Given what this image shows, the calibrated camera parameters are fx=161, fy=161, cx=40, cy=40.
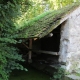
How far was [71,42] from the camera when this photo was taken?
624cm

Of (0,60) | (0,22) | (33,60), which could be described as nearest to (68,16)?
(0,22)

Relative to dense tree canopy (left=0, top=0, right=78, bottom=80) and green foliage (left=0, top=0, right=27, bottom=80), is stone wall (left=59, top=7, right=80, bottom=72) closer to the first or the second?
dense tree canopy (left=0, top=0, right=78, bottom=80)

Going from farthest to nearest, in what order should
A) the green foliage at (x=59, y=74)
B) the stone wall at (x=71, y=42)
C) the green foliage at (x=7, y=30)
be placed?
the stone wall at (x=71, y=42) < the green foliage at (x=59, y=74) < the green foliage at (x=7, y=30)

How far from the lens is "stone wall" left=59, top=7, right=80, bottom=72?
243 inches

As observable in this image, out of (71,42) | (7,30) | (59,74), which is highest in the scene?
(7,30)

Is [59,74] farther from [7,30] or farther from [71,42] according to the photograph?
[7,30]

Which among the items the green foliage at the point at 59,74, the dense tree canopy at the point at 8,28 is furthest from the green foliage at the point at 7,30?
the green foliage at the point at 59,74

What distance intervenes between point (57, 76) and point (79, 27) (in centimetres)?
214

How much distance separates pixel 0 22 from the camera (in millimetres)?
4582

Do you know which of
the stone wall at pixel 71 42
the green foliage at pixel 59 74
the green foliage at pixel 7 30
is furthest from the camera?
the stone wall at pixel 71 42

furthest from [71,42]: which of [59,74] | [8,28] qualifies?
[8,28]

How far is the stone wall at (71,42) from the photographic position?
20.2 feet

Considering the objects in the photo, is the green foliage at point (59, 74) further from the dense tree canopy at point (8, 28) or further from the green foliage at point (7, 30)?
the green foliage at point (7, 30)

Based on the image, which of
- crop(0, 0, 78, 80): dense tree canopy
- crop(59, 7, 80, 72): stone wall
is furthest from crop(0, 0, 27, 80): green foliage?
crop(59, 7, 80, 72): stone wall
